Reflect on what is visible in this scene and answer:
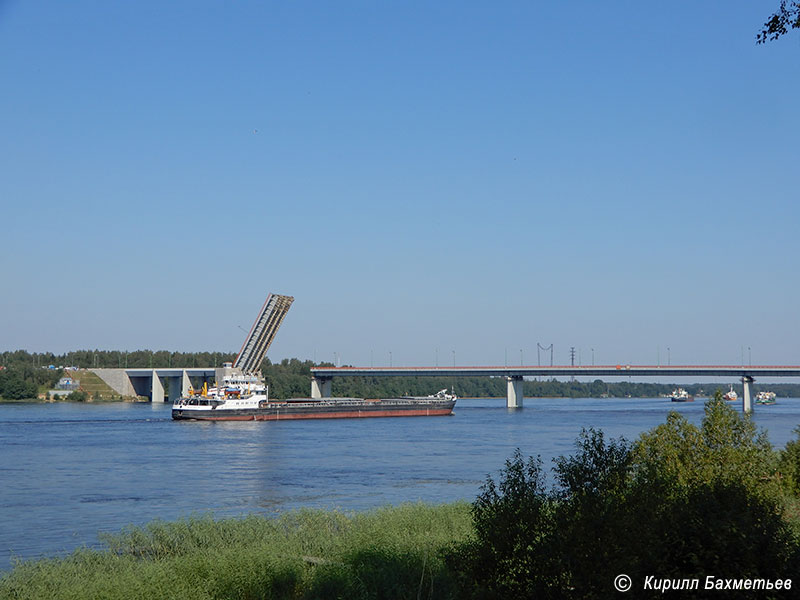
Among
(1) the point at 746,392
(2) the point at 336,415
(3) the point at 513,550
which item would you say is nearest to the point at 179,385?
(2) the point at 336,415

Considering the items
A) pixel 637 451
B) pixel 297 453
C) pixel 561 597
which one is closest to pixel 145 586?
pixel 561 597

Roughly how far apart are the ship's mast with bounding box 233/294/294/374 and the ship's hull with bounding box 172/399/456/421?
430cm

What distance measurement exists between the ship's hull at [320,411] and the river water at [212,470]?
279 inches

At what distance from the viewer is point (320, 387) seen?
10450 centimetres

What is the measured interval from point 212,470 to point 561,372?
6112cm

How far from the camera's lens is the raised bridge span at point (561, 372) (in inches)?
3450

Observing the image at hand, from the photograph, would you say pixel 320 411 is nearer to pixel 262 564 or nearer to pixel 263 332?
pixel 263 332

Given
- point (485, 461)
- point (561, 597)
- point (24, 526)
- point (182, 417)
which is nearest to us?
point (561, 597)

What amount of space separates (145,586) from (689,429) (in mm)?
9245

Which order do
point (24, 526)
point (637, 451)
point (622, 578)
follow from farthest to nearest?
1. point (24, 526)
2. point (637, 451)
3. point (622, 578)

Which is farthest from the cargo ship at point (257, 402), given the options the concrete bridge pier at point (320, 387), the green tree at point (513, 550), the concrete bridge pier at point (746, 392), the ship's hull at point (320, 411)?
the green tree at point (513, 550)

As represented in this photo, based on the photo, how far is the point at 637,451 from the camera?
14289 mm

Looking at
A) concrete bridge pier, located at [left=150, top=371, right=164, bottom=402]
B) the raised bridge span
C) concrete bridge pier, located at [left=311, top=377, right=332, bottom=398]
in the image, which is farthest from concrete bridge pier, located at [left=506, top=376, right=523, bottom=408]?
concrete bridge pier, located at [left=150, top=371, right=164, bottom=402]

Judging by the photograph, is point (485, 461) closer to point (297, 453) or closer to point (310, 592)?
→ point (297, 453)
